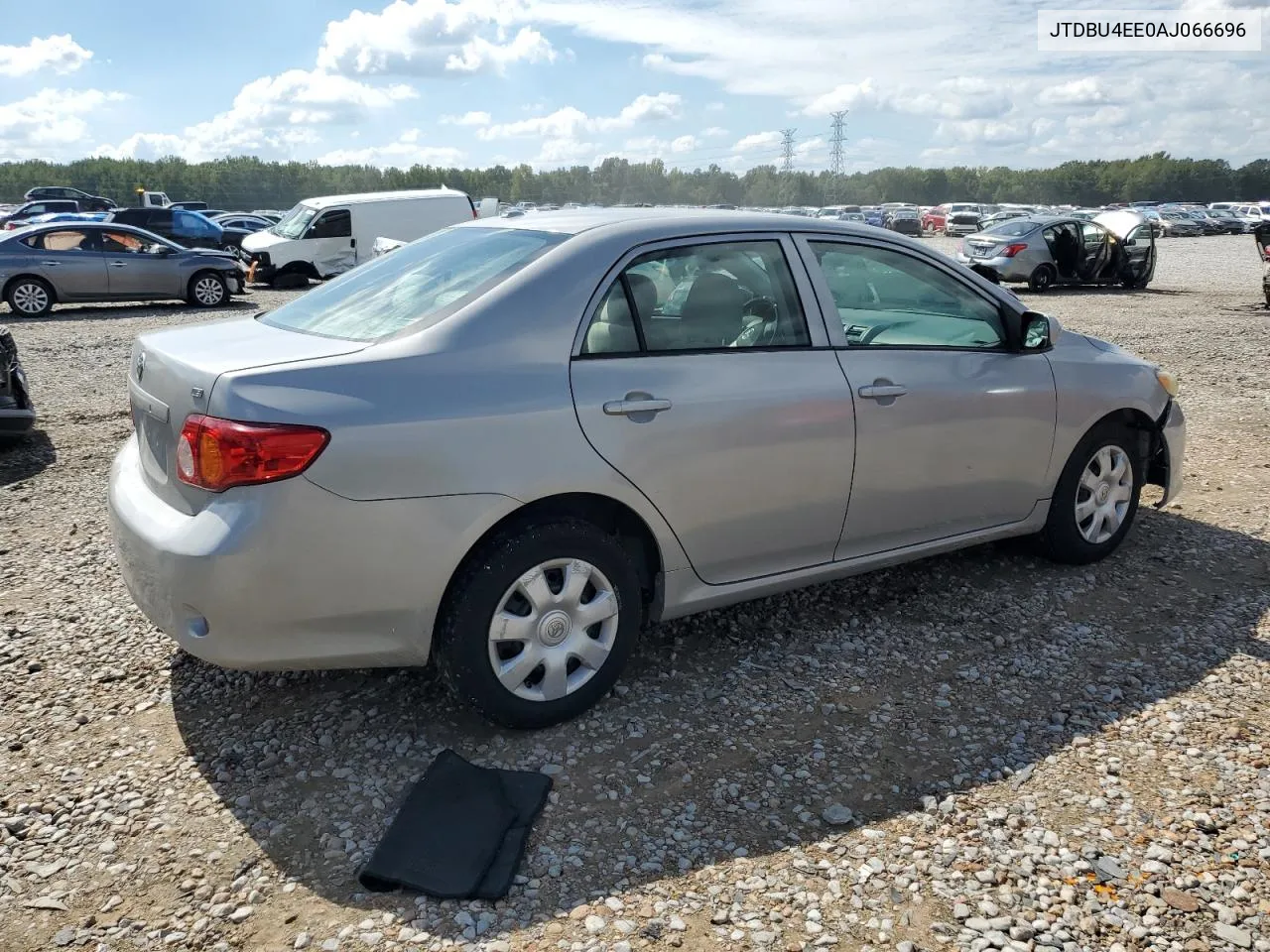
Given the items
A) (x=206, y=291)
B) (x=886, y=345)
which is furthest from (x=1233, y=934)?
(x=206, y=291)

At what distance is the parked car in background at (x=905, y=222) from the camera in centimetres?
5153

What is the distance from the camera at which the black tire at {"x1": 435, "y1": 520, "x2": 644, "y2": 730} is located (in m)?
3.16

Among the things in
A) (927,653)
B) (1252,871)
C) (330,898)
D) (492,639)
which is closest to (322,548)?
(492,639)

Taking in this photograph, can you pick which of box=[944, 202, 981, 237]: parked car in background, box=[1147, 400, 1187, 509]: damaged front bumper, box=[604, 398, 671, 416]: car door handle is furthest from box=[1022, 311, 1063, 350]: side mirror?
box=[944, 202, 981, 237]: parked car in background

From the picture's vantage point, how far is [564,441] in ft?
10.6

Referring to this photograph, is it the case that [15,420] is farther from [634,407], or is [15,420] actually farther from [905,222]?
[905,222]

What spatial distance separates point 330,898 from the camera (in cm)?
265

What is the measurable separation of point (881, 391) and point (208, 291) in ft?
52.0

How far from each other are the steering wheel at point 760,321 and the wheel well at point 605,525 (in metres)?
0.79

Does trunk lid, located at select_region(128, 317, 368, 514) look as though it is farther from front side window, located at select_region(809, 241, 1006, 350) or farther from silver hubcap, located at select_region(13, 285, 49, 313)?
silver hubcap, located at select_region(13, 285, 49, 313)

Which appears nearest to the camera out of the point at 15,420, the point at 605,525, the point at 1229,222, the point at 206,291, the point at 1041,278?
the point at 605,525

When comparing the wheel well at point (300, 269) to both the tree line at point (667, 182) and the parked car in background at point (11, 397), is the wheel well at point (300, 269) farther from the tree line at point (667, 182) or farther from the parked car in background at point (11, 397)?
the tree line at point (667, 182)

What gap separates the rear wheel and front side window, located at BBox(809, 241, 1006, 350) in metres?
15.6

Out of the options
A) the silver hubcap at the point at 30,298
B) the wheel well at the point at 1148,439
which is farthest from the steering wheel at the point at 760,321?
the silver hubcap at the point at 30,298
